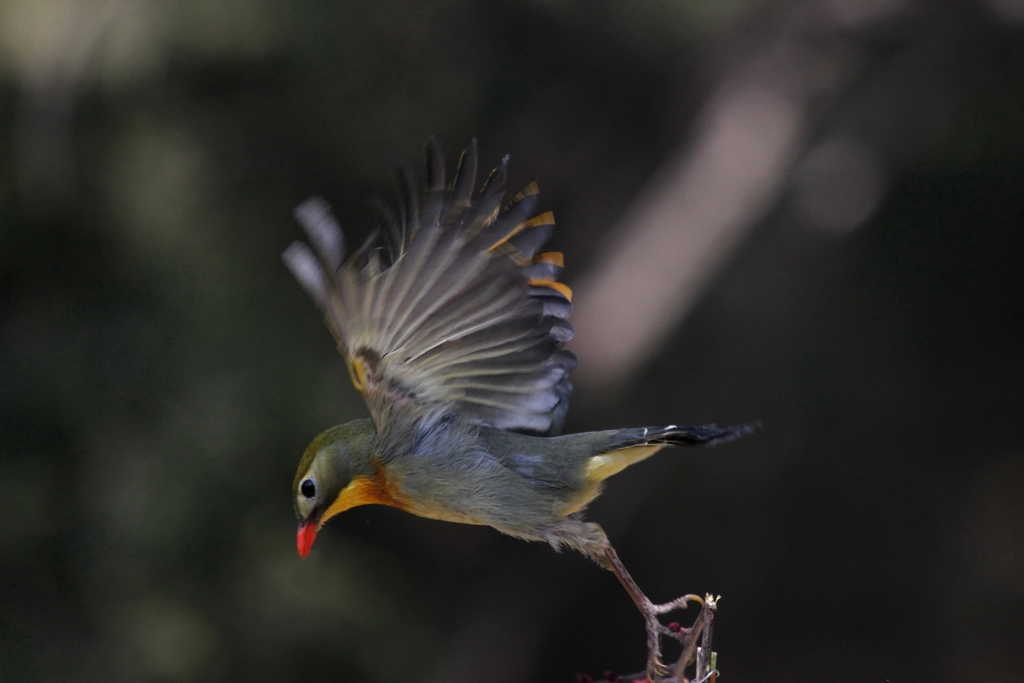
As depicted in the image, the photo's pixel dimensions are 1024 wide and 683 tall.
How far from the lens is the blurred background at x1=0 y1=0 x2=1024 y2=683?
13.0 feet

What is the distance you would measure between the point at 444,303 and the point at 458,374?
19 centimetres

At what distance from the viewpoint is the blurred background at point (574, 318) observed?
3.97m

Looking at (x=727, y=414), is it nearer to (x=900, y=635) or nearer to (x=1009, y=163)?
(x=900, y=635)

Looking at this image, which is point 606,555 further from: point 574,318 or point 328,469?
point 574,318

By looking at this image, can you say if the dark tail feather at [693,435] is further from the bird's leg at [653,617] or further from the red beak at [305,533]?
the red beak at [305,533]

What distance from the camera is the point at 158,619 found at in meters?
3.96

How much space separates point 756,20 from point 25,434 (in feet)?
12.3

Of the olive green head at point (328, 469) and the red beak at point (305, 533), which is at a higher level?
the olive green head at point (328, 469)

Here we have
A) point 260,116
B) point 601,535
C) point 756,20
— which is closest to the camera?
point 601,535

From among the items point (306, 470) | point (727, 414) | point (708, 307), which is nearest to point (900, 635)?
point (727, 414)

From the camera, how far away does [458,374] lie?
6.88 feet

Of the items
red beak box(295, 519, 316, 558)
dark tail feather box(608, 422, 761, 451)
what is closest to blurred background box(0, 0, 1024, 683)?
red beak box(295, 519, 316, 558)

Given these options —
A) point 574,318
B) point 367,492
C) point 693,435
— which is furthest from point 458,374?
point 574,318

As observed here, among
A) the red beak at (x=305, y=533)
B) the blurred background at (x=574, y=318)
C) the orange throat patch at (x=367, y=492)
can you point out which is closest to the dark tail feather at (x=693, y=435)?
the orange throat patch at (x=367, y=492)
